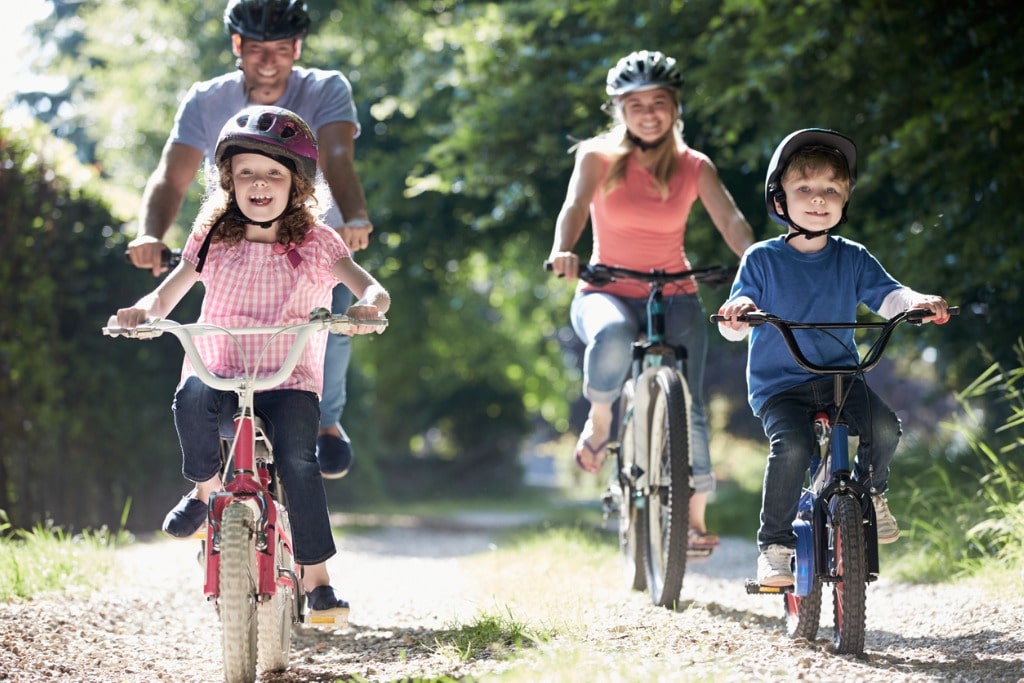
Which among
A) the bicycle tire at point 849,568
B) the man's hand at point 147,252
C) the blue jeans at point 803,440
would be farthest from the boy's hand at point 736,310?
the man's hand at point 147,252

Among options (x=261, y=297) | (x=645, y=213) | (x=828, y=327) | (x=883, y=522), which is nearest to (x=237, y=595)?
(x=261, y=297)

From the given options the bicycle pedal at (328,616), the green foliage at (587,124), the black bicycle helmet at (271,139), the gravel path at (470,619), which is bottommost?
the gravel path at (470,619)

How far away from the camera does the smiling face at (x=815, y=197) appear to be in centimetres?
471

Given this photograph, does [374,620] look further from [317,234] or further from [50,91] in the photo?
[50,91]

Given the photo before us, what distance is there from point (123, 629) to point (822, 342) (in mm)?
3028

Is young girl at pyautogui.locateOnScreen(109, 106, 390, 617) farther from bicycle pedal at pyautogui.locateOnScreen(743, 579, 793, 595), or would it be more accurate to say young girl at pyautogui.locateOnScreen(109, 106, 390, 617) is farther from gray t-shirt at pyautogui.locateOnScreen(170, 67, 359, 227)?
bicycle pedal at pyautogui.locateOnScreen(743, 579, 793, 595)

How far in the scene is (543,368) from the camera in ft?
74.4

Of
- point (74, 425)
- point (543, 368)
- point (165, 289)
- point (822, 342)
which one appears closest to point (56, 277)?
point (74, 425)

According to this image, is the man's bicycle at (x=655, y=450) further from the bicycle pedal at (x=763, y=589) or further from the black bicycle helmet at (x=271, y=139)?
the black bicycle helmet at (x=271, y=139)

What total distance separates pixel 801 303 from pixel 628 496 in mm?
1660

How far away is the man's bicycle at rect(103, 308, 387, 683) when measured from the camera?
13.0ft

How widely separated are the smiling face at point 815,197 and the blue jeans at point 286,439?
1738 millimetres

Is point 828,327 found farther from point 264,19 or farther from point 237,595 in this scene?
point 264,19

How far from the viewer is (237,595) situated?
3.96m
